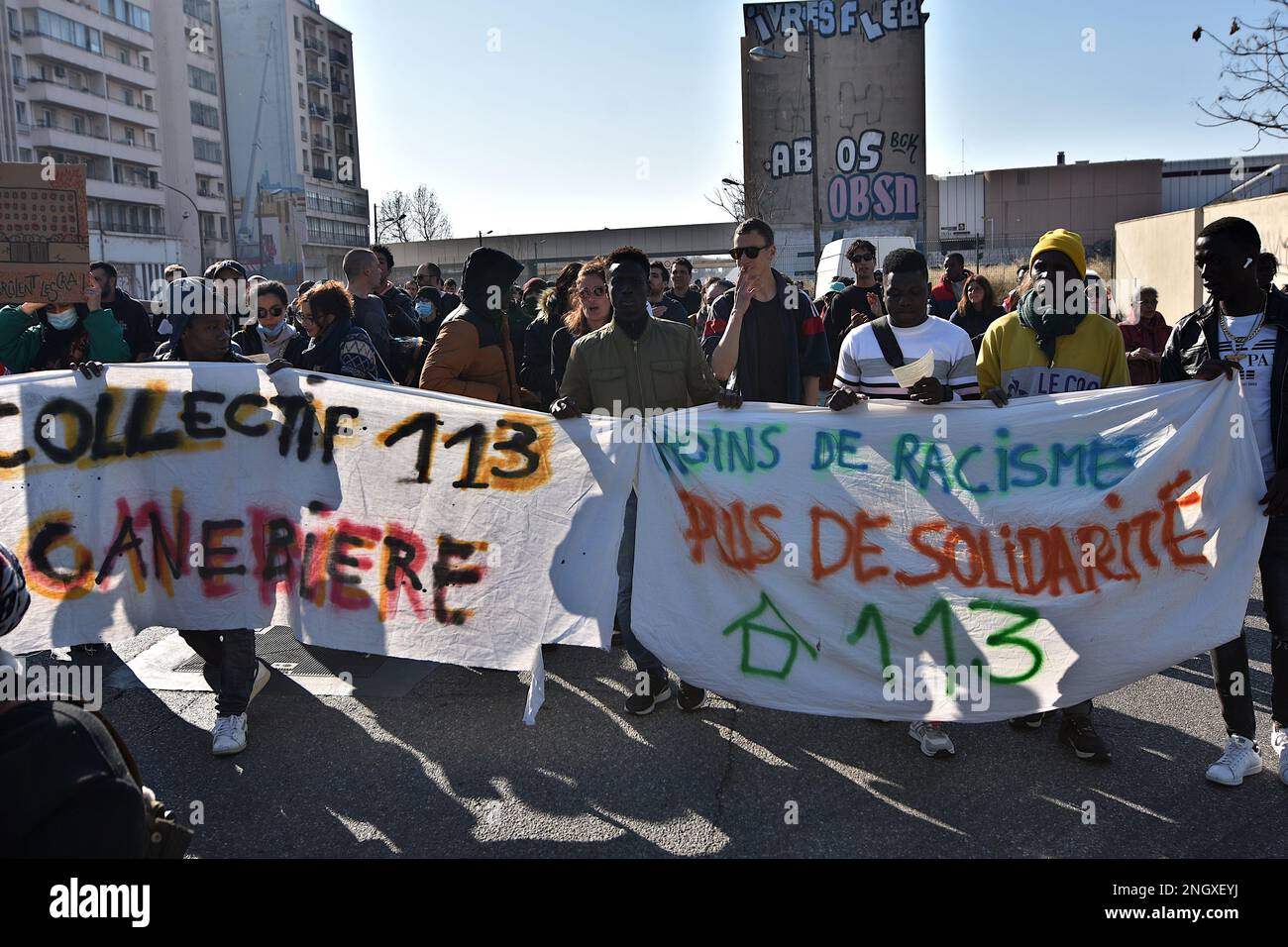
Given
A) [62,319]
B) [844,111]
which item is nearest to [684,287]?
[62,319]

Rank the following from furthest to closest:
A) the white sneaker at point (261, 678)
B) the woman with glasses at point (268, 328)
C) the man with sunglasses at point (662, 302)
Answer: the man with sunglasses at point (662, 302), the woman with glasses at point (268, 328), the white sneaker at point (261, 678)

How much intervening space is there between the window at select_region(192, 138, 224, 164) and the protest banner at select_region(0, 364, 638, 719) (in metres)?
78.5

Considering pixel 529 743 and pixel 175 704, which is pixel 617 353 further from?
pixel 175 704

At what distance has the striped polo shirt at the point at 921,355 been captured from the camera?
4.49m

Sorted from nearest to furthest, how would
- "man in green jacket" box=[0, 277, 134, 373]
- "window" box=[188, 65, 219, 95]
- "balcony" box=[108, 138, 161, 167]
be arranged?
1. "man in green jacket" box=[0, 277, 134, 373]
2. "balcony" box=[108, 138, 161, 167]
3. "window" box=[188, 65, 219, 95]

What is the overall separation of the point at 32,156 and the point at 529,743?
223 feet

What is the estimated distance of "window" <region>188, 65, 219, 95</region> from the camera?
74500 millimetres

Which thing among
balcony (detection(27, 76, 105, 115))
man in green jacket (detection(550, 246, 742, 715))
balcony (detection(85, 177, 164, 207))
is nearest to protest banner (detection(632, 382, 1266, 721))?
man in green jacket (detection(550, 246, 742, 715))

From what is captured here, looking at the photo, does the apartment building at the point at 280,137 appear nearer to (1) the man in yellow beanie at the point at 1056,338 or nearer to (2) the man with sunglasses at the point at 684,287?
(2) the man with sunglasses at the point at 684,287

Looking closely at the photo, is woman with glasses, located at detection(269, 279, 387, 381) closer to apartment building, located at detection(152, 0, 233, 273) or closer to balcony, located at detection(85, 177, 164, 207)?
balcony, located at detection(85, 177, 164, 207)

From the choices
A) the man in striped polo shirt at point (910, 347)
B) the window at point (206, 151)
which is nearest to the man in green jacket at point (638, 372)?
the man in striped polo shirt at point (910, 347)

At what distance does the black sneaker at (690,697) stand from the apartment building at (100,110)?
60.7 m
